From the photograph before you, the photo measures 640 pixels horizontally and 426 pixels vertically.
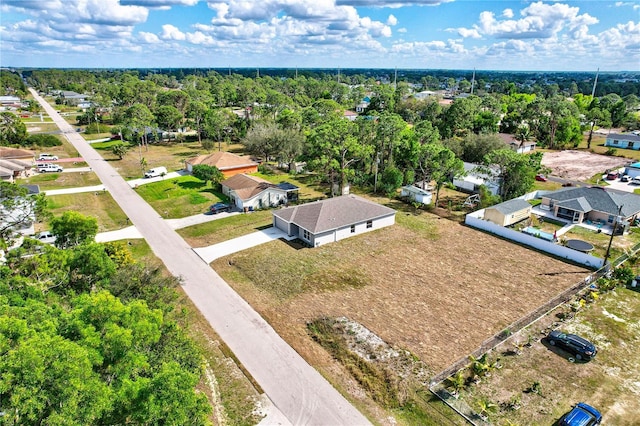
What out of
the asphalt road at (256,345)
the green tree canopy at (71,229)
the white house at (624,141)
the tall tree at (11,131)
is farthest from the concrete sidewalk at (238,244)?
the white house at (624,141)

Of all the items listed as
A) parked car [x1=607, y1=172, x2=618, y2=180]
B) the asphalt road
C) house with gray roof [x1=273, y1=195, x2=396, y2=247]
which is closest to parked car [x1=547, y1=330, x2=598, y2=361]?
the asphalt road

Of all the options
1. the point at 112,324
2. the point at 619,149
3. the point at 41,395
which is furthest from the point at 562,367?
the point at 619,149

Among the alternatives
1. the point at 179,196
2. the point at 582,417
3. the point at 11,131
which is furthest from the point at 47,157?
the point at 582,417

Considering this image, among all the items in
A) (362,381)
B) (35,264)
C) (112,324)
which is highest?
(112,324)

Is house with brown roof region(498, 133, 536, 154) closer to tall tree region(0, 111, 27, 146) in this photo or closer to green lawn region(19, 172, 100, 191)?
green lawn region(19, 172, 100, 191)

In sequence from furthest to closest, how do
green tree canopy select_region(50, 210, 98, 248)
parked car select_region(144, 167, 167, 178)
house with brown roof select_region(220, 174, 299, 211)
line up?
parked car select_region(144, 167, 167, 178), house with brown roof select_region(220, 174, 299, 211), green tree canopy select_region(50, 210, 98, 248)

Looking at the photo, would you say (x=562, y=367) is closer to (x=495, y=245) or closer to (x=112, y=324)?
(x=495, y=245)
